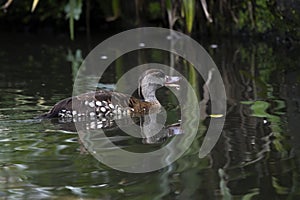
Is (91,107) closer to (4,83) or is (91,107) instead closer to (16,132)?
(16,132)

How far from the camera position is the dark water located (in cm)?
395

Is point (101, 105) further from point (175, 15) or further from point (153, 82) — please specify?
point (175, 15)

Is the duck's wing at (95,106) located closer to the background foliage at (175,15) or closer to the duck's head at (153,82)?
the duck's head at (153,82)

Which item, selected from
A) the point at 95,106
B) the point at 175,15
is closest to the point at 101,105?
the point at 95,106

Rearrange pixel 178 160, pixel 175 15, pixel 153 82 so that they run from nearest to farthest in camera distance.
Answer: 1. pixel 178 160
2. pixel 153 82
3. pixel 175 15

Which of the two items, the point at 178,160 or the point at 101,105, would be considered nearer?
the point at 178,160

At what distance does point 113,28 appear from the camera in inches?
514

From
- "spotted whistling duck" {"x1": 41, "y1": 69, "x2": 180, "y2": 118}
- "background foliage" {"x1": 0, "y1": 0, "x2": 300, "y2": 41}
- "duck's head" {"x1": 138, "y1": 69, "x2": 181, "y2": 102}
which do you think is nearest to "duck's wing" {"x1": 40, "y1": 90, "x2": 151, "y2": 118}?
"spotted whistling duck" {"x1": 41, "y1": 69, "x2": 180, "y2": 118}

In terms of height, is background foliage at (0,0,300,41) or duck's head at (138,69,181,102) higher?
background foliage at (0,0,300,41)

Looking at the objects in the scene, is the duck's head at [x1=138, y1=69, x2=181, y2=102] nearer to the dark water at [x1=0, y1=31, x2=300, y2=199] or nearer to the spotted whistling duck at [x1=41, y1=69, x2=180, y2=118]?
the spotted whistling duck at [x1=41, y1=69, x2=180, y2=118]

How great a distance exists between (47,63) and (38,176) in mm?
4912

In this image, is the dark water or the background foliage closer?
the dark water

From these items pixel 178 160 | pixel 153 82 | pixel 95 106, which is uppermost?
pixel 153 82

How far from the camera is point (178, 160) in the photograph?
15.0ft
